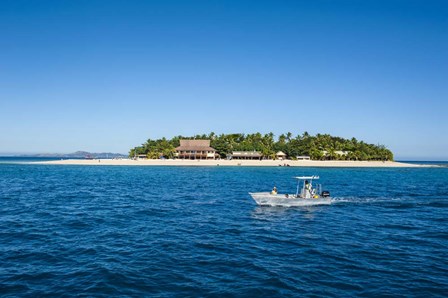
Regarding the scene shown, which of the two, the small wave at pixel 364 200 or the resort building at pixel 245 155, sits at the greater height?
the resort building at pixel 245 155

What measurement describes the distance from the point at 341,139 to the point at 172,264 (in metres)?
180

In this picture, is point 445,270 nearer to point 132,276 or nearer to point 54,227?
point 132,276

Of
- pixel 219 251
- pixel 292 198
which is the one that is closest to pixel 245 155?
pixel 292 198

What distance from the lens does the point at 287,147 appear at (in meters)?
159

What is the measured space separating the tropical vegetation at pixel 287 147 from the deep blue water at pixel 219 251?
12079 cm

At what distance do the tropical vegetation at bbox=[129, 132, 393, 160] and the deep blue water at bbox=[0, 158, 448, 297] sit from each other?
120786mm

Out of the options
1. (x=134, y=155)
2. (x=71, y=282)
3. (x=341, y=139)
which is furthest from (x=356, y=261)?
(x=341, y=139)

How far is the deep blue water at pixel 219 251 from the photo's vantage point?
43.7 ft

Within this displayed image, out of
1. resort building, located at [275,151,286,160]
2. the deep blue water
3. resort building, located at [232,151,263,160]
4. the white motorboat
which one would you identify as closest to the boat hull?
the white motorboat

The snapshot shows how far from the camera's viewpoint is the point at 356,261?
1675 centimetres

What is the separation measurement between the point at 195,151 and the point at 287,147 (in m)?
46.4

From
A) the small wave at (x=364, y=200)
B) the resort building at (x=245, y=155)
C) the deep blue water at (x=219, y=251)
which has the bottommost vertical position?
the deep blue water at (x=219, y=251)

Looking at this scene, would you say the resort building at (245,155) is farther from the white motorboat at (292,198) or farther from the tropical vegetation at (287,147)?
the white motorboat at (292,198)

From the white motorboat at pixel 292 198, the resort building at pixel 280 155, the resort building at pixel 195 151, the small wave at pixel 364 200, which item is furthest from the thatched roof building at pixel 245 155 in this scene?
the white motorboat at pixel 292 198
